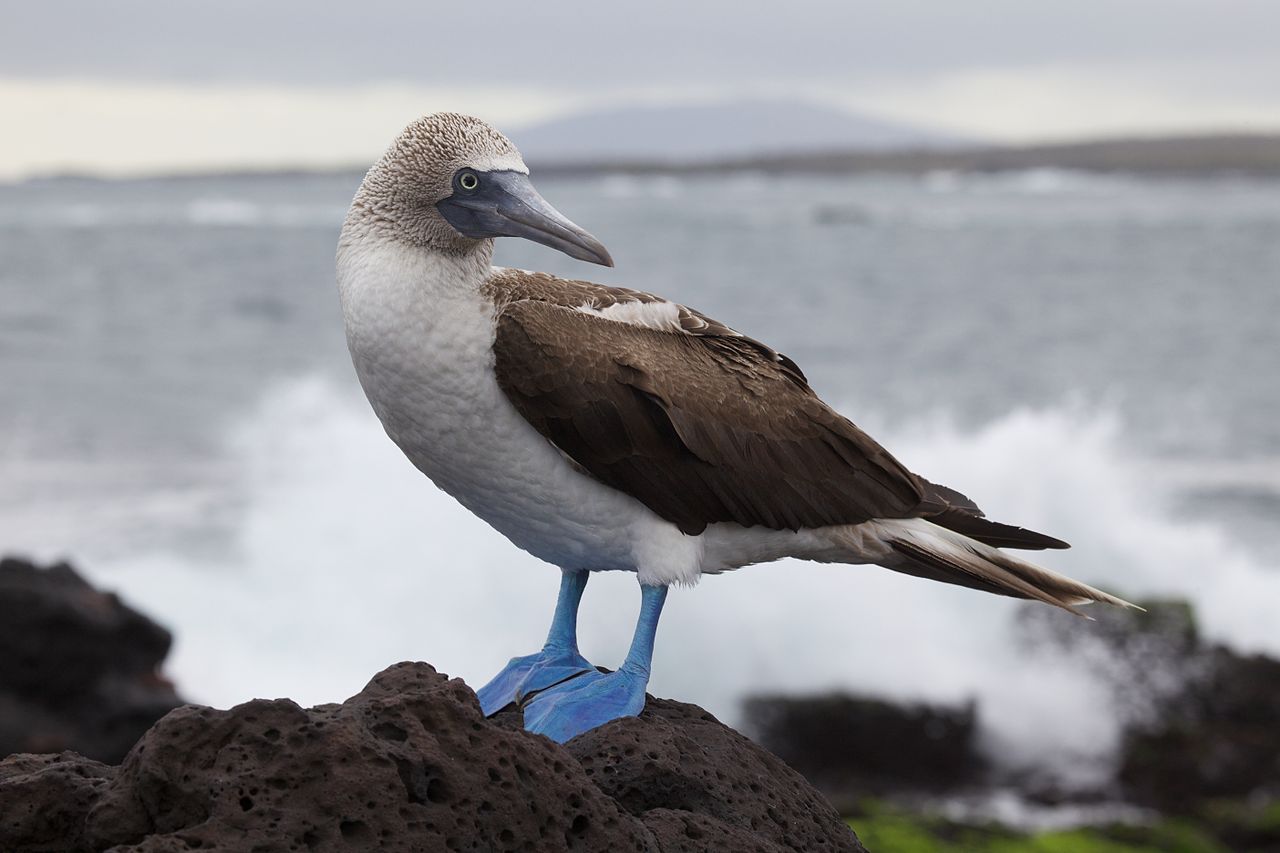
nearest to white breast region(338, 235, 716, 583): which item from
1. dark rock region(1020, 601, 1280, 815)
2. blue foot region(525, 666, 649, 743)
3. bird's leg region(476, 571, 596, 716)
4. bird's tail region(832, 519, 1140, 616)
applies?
blue foot region(525, 666, 649, 743)

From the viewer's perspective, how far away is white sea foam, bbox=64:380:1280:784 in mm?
13773

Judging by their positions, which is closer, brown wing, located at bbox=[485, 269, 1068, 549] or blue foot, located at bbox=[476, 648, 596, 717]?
brown wing, located at bbox=[485, 269, 1068, 549]

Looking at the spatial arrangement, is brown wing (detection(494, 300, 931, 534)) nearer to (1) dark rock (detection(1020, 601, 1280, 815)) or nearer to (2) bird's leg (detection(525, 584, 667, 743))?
(2) bird's leg (detection(525, 584, 667, 743))

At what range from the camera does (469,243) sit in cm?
498

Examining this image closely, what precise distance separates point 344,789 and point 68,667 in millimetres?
7387

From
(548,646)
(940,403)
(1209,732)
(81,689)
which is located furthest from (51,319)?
(548,646)

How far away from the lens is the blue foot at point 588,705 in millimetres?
5004

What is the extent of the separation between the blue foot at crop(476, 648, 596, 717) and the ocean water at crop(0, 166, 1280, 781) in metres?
7.42

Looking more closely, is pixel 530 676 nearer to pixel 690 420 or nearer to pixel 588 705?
pixel 588 705

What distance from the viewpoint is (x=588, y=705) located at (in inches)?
199

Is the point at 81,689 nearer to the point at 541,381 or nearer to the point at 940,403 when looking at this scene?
the point at 541,381

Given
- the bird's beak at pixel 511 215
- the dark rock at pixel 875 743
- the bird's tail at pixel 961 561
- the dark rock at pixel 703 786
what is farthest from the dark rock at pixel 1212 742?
the bird's beak at pixel 511 215

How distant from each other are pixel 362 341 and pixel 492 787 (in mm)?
1678

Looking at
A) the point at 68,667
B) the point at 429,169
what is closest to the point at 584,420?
the point at 429,169
